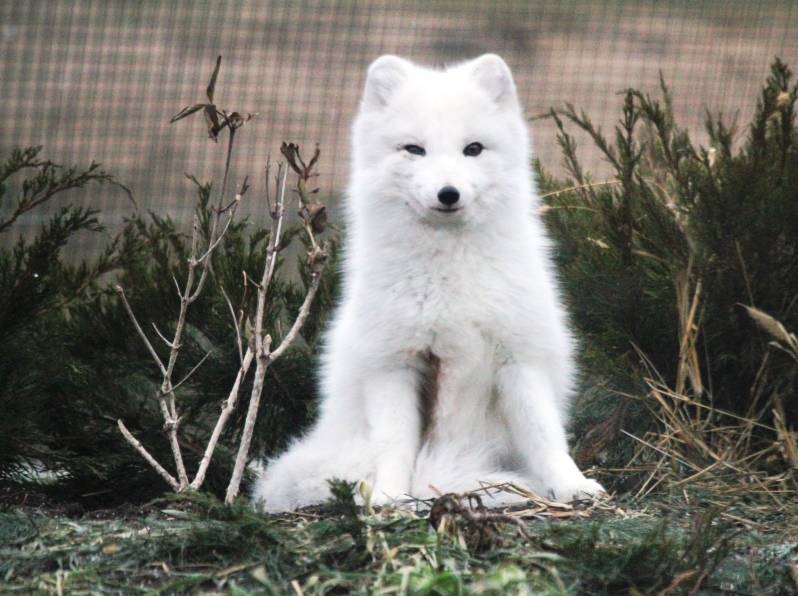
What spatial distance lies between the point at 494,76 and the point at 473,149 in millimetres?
288

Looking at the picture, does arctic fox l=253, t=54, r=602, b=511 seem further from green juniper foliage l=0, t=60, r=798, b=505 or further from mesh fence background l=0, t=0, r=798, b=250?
mesh fence background l=0, t=0, r=798, b=250

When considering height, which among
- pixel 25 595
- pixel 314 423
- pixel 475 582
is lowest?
pixel 314 423

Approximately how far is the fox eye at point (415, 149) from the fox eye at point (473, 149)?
13cm

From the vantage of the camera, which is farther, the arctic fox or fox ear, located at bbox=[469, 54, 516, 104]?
fox ear, located at bbox=[469, 54, 516, 104]

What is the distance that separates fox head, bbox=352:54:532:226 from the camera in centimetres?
376

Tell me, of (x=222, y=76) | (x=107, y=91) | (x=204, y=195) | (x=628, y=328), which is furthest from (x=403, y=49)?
(x=628, y=328)

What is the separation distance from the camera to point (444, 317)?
3.75 metres

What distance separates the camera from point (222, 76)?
8.28 meters

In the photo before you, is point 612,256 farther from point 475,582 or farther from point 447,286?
point 475,582

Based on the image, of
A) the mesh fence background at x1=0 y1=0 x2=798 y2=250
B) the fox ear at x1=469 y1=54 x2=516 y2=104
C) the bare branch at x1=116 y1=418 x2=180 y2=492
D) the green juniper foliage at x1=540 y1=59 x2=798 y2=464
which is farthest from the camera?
the mesh fence background at x1=0 y1=0 x2=798 y2=250

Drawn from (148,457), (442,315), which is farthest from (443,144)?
(148,457)

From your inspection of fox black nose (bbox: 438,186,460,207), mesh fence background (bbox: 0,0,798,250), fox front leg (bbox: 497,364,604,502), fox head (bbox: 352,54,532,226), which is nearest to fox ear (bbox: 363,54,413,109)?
fox head (bbox: 352,54,532,226)

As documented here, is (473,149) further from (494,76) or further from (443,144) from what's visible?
(494,76)

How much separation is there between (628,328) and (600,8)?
4723 millimetres
